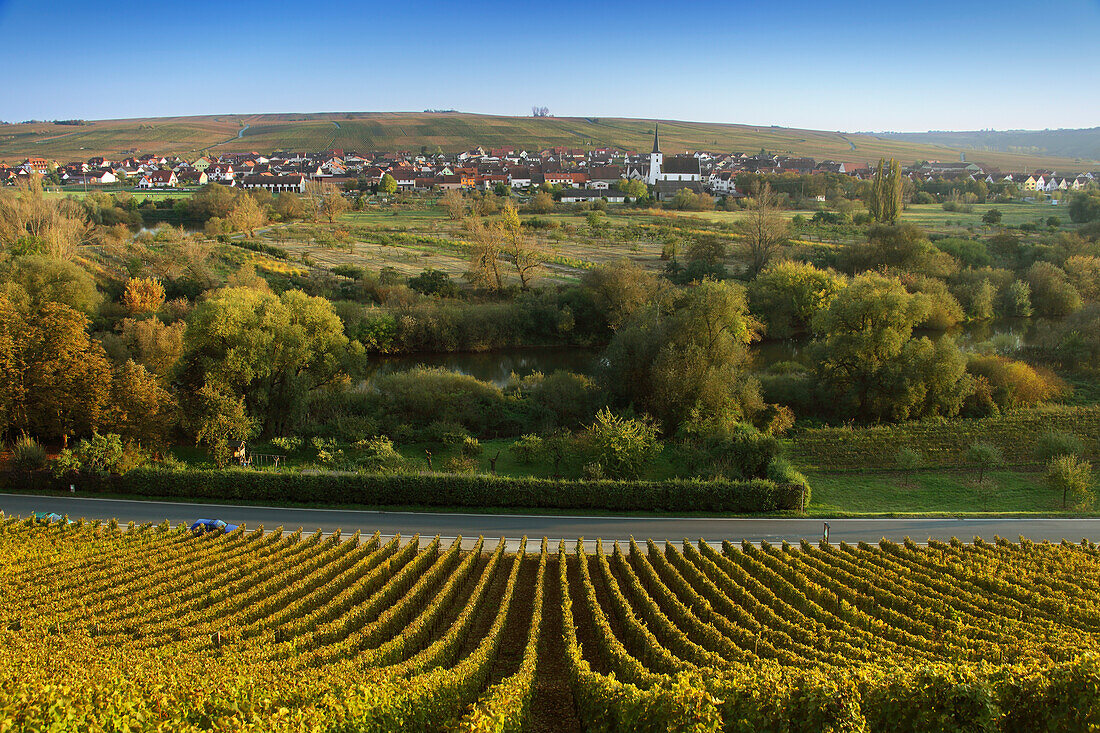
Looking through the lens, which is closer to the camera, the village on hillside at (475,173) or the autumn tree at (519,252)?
the autumn tree at (519,252)

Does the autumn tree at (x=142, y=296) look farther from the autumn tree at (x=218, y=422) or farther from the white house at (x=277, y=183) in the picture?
the white house at (x=277, y=183)

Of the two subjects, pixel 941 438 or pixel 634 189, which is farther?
pixel 634 189

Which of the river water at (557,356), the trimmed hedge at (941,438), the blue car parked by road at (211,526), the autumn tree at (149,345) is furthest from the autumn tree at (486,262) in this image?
the blue car parked by road at (211,526)

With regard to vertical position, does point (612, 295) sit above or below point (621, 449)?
above

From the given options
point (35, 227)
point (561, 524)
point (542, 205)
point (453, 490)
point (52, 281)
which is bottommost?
point (561, 524)

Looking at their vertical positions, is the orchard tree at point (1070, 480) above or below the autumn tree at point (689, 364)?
below

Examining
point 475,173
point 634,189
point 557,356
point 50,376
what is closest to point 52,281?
point 50,376

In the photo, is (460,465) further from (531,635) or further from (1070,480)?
(1070,480)
